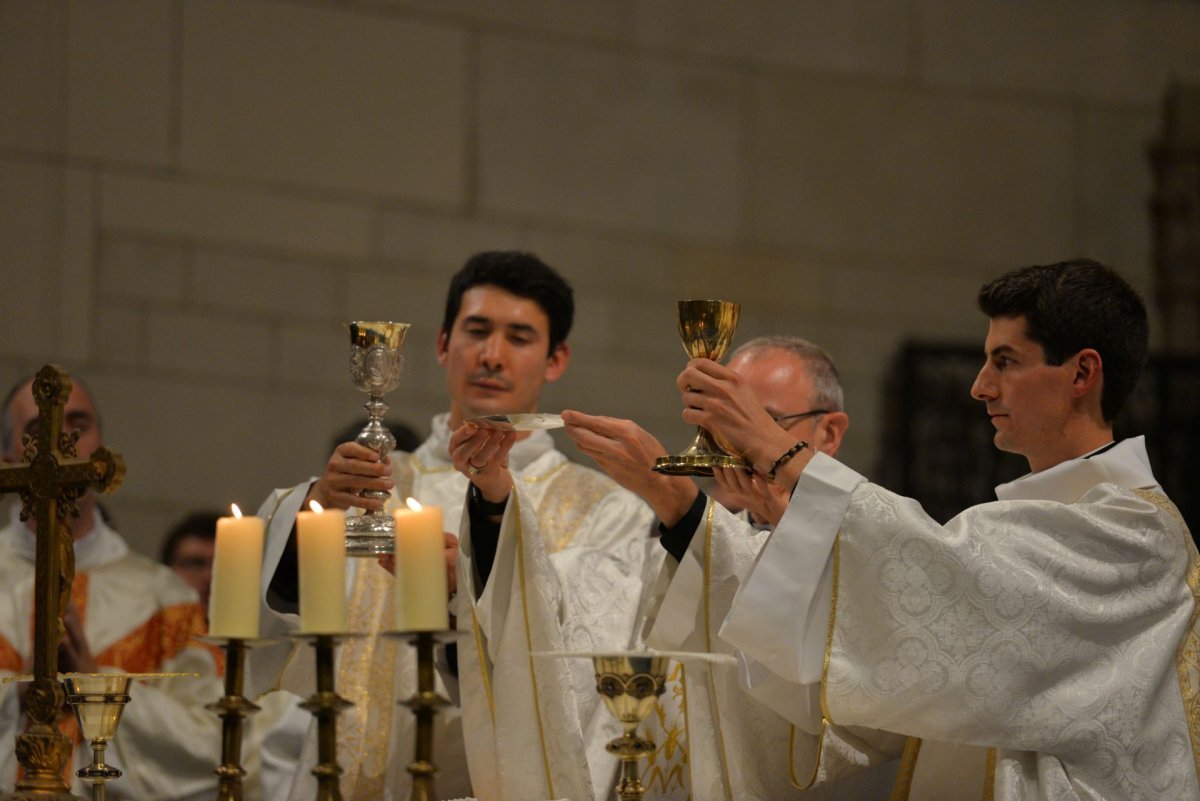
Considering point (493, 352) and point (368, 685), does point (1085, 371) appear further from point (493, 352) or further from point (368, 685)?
point (368, 685)

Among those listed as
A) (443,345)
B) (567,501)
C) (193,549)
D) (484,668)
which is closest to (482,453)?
(484,668)

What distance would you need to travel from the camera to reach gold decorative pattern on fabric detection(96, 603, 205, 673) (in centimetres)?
671

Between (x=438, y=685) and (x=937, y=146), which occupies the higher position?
(x=937, y=146)

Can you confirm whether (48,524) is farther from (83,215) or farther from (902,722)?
(83,215)

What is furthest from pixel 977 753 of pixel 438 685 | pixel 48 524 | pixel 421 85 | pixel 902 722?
pixel 421 85

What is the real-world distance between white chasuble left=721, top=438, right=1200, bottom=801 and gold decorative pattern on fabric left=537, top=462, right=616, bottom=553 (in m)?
1.74

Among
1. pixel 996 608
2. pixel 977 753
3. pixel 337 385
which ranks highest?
pixel 337 385

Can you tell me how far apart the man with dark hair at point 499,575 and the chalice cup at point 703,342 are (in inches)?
22.8

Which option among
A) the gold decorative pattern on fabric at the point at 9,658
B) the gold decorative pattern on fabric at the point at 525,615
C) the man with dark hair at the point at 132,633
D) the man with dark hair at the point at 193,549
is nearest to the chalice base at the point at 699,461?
the gold decorative pattern on fabric at the point at 525,615

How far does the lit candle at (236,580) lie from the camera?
281cm

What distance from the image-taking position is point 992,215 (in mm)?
9344

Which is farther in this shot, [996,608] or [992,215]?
[992,215]

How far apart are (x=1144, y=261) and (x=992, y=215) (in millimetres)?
860

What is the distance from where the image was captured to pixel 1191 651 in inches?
152
